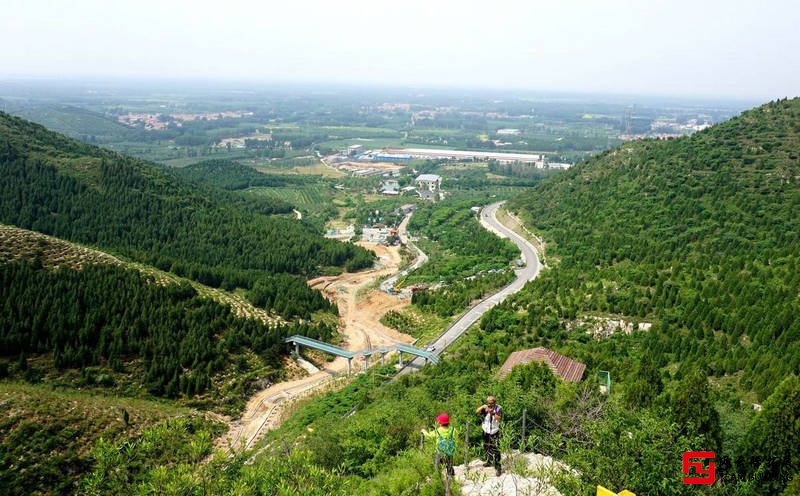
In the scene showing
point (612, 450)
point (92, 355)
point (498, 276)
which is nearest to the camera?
point (612, 450)

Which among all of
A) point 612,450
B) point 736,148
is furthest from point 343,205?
point 612,450

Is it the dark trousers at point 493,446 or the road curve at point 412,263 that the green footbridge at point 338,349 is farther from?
the dark trousers at point 493,446

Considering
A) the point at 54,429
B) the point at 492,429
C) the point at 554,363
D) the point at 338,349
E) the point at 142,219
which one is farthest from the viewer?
the point at 142,219

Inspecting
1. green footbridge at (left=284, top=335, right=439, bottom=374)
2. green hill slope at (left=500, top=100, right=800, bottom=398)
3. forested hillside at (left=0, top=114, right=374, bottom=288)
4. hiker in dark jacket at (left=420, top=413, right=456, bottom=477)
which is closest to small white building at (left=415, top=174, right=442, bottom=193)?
green hill slope at (left=500, top=100, right=800, bottom=398)

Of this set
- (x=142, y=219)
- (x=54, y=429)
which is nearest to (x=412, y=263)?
(x=142, y=219)

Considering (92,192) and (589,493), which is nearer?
(589,493)

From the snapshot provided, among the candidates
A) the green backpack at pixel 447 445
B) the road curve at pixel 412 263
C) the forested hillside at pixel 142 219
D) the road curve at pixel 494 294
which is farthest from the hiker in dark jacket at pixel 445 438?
the road curve at pixel 412 263

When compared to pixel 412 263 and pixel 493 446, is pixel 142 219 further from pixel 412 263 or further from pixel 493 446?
pixel 493 446

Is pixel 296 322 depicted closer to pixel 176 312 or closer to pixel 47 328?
pixel 176 312
